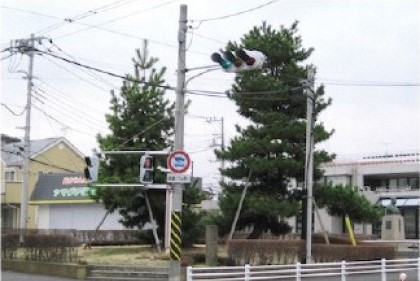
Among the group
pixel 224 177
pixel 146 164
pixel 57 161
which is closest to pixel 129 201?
pixel 224 177

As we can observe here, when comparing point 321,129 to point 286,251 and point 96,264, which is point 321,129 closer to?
point 286,251

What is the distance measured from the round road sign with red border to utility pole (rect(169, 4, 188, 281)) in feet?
1.26

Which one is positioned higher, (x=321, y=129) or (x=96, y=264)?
(x=321, y=129)

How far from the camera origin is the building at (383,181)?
61.6 m

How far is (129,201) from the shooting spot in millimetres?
29859

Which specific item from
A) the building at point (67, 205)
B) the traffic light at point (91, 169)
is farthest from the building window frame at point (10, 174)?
the traffic light at point (91, 169)

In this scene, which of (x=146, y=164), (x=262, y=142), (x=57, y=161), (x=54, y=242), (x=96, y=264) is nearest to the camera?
(x=146, y=164)

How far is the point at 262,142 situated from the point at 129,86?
7.27 meters

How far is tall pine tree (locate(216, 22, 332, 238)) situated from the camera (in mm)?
28312

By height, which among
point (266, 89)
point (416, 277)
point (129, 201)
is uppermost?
point (266, 89)

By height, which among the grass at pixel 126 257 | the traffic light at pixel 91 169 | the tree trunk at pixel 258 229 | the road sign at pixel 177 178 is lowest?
the grass at pixel 126 257

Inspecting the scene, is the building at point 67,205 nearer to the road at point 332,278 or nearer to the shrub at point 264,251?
the road at point 332,278

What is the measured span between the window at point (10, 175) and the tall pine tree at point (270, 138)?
28.4 m

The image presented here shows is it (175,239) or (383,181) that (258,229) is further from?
(383,181)
